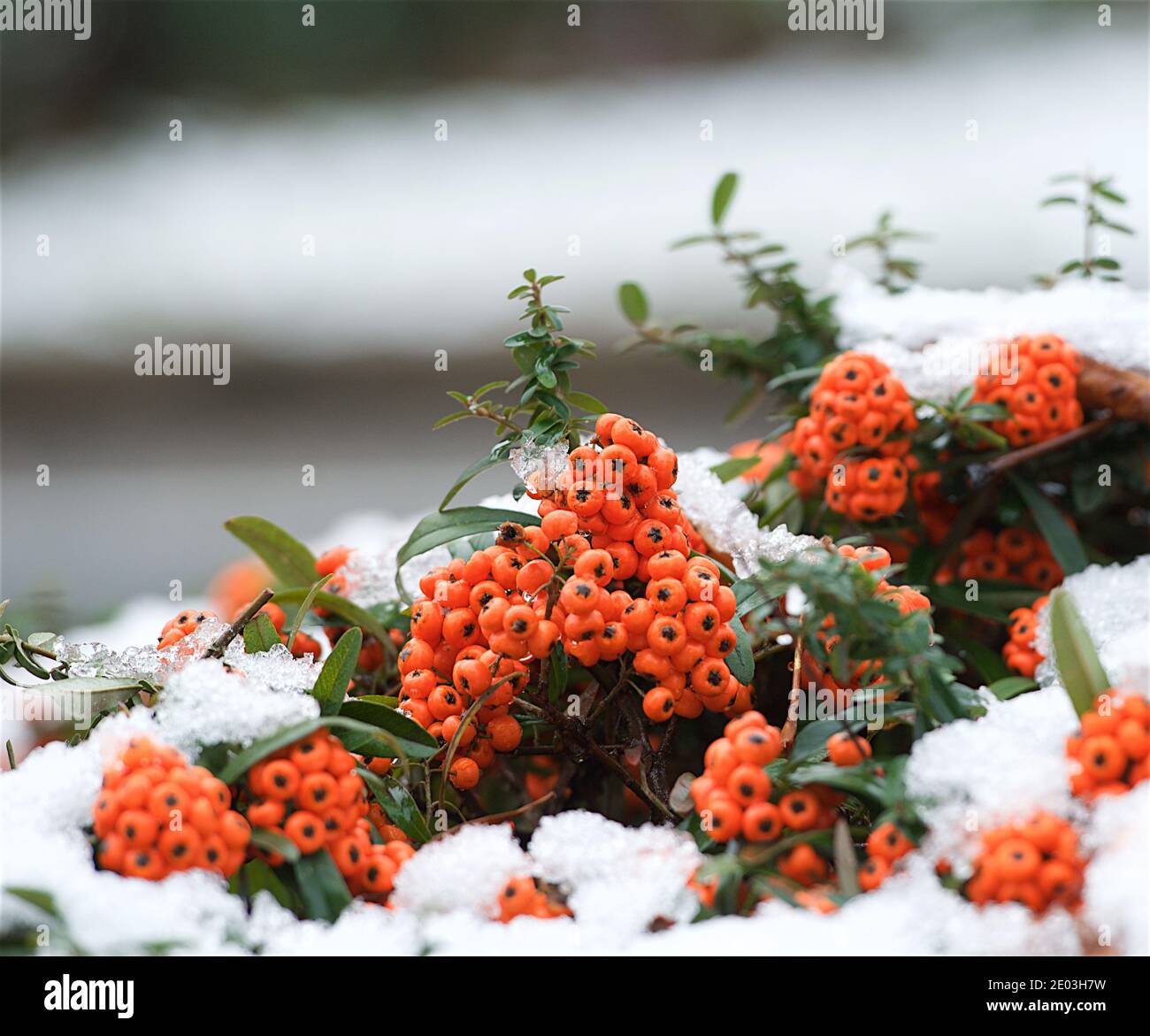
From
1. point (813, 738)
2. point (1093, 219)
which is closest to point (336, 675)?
point (813, 738)

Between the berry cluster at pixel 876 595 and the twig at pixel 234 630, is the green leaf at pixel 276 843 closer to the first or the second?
the twig at pixel 234 630

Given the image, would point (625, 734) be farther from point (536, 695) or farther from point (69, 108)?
point (69, 108)

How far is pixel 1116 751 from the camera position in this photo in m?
0.50

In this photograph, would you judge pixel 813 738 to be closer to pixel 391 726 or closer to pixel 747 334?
pixel 391 726

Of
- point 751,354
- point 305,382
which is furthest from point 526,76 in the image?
point 751,354

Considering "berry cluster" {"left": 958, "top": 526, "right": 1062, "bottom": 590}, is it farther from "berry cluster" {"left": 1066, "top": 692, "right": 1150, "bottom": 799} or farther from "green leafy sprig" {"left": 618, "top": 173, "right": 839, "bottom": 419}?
"berry cluster" {"left": 1066, "top": 692, "right": 1150, "bottom": 799}

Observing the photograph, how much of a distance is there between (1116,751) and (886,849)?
4.4 inches

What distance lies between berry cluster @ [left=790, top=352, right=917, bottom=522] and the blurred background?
8.11ft

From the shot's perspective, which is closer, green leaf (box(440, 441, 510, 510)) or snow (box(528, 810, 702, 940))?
snow (box(528, 810, 702, 940))

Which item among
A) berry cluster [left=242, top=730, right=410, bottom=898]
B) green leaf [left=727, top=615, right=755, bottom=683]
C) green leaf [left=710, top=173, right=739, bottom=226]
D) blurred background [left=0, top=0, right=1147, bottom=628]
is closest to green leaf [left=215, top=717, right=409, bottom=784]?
berry cluster [left=242, top=730, right=410, bottom=898]

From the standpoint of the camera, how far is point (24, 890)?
488 mm

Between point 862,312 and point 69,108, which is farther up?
point 69,108
